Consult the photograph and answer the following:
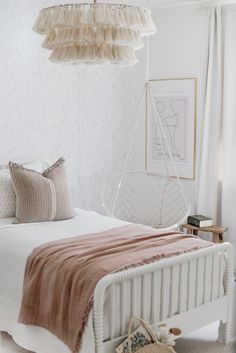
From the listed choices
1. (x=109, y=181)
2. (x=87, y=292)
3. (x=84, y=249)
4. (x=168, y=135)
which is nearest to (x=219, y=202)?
(x=168, y=135)

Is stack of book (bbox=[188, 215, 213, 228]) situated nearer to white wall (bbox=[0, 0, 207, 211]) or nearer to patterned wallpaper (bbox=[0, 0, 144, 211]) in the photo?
white wall (bbox=[0, 0, 207, 211])

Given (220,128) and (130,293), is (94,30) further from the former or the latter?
(220,128)

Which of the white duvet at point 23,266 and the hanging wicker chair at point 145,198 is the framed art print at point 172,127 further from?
the white duvet at point 23,266

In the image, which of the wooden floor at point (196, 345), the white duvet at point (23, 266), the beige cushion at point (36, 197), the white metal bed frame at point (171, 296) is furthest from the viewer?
the beige cushion at point (36, 197)

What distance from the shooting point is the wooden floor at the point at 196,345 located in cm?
333

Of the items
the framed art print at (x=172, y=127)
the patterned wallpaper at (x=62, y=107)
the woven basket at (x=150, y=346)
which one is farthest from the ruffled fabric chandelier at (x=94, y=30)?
the framed art print at (x=172, y=127)

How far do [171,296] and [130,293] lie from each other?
313 mm

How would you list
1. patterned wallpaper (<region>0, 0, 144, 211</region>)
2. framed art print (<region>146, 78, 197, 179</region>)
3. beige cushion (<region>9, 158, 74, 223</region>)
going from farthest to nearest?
framed art print (<region>146, 78, 197, 179</region>) < patterned wallpaper (<region>0, 0, 144, 211</region>) < beige cushion (<region>9, 158, 74, 223</region>)

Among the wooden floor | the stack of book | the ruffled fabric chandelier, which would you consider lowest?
the wooden floor

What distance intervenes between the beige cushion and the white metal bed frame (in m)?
1.21

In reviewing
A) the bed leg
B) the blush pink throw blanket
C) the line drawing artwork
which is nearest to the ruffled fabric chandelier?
the blush pink throw blanket

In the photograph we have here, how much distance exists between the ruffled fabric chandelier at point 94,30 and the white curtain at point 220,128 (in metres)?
1.75

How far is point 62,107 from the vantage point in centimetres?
497

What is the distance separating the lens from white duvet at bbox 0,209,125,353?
2982mm
